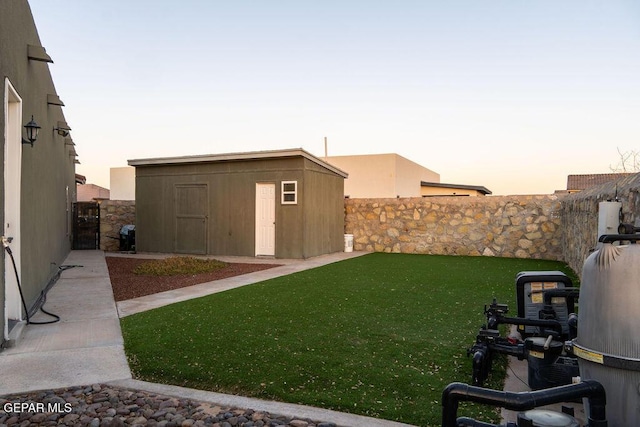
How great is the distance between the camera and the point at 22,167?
19.2 feet

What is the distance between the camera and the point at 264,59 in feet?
43.1

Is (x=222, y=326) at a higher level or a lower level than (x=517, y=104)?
lower

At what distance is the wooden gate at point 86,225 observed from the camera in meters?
16.5

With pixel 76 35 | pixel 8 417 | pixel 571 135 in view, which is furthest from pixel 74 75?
pixel 571 135

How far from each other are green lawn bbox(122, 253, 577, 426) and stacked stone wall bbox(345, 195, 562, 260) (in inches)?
265

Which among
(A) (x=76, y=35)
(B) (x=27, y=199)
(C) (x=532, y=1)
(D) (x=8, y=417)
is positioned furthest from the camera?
(A) (x=76, y=35)

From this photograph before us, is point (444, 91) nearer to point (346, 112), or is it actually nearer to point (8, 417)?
point (346, 112)

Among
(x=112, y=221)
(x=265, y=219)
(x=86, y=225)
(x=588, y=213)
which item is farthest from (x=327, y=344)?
(x=86, y=225)

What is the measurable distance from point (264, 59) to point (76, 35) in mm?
4990

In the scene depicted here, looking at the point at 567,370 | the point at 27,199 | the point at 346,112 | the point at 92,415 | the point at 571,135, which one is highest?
the point at 346,112

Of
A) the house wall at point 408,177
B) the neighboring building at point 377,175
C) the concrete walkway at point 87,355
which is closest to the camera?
the concrete walkway at point 87,355

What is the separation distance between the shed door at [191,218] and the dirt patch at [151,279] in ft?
7.62

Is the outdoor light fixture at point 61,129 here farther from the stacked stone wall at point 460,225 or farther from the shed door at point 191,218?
the stacked stone wall at point 460,225

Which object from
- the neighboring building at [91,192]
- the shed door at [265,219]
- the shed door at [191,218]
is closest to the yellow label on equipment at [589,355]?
the shed door at [265,219]
